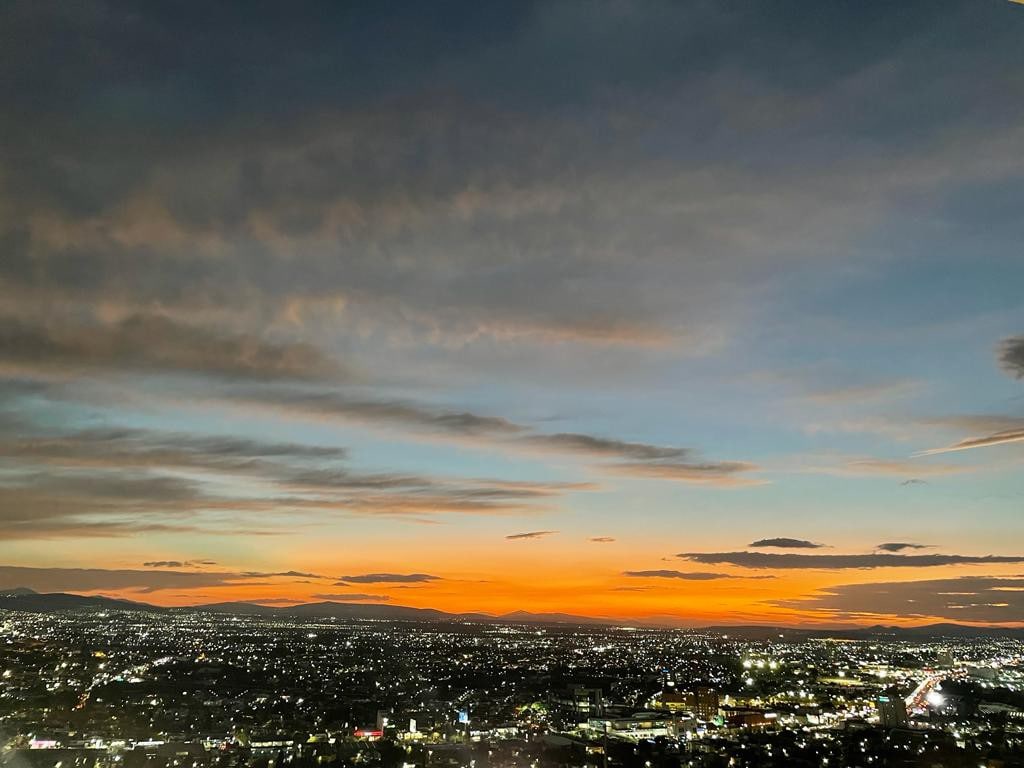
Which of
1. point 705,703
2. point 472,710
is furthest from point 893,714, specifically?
point 472,710

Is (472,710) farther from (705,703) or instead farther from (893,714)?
(893,714)

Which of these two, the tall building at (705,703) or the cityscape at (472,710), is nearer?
the cityscape at (472,710)

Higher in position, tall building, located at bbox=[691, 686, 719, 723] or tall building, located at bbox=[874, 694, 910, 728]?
tall building, located at bbox=[874, 694, 910, 728]

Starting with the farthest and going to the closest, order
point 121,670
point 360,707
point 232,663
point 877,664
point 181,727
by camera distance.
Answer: point 877,664
point 232,663
point 121,670
point 360,707
point 181,727

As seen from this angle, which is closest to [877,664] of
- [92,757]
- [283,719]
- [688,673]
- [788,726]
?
[688,673]

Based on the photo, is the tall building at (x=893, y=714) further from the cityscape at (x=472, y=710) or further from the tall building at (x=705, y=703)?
the tall building at (x=705, y=703)

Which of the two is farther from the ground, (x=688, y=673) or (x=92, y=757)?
(x=92, y=757)

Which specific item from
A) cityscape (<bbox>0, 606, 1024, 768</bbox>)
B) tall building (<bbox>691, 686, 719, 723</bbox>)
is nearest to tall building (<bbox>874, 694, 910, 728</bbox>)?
cityscape (<bbox>0, 606, 1024, 768</bbox>)

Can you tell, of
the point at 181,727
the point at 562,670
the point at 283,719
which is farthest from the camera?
the point at 562,670

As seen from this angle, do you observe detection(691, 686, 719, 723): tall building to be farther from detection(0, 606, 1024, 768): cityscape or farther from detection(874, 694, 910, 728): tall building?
detection(874, 694, 910, 728): tall building

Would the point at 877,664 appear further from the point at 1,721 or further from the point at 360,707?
the point at 1,721

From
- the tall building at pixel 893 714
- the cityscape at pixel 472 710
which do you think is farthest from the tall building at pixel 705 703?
the tall building at pixel 893 714
